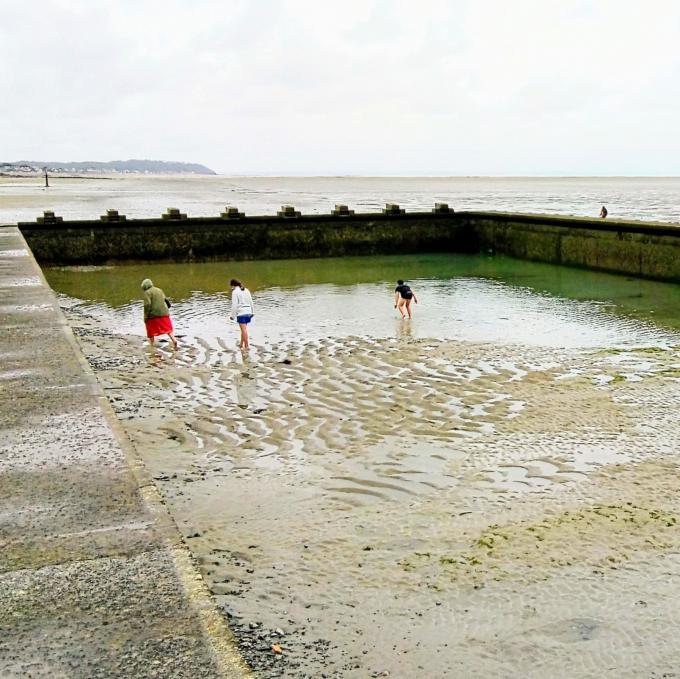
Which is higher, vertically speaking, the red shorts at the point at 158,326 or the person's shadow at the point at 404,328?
the red shorts at the point at 158,326

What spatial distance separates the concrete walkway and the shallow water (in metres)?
0.92

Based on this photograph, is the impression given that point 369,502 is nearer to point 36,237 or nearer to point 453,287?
point 453,287

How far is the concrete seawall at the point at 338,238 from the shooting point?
24.9 metres

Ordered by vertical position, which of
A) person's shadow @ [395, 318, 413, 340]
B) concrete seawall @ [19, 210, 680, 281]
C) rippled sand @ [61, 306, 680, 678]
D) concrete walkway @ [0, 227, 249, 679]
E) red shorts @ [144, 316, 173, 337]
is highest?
→ concrete seawall @ [19, 210, 680, 281]

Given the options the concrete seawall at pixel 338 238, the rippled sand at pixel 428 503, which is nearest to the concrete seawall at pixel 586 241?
the concrete seawall at pixel 338 238

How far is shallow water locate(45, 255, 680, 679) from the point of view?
516 centimetres

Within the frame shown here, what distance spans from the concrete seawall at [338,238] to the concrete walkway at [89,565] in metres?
19.4

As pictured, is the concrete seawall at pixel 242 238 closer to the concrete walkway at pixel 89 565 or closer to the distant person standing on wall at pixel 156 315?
the distant person standing on wall at pixel 156 315

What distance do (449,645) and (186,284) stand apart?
750 inches

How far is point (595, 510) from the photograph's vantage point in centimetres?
712

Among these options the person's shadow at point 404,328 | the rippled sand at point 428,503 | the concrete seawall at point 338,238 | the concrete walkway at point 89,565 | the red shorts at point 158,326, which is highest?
the concrete seawall at point 338,238

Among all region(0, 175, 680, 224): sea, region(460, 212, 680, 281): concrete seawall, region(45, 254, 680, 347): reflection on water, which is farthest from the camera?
region(0, 175, 680, 224): sea

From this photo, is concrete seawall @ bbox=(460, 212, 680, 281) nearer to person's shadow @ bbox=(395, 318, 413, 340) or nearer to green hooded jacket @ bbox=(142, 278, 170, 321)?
person's shadow @ bbox=(395, 318, 413, 340)

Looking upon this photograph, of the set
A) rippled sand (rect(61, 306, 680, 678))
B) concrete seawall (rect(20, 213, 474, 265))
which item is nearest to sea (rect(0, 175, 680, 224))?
concrete seawall (rect(20, 213, 474, 265))
